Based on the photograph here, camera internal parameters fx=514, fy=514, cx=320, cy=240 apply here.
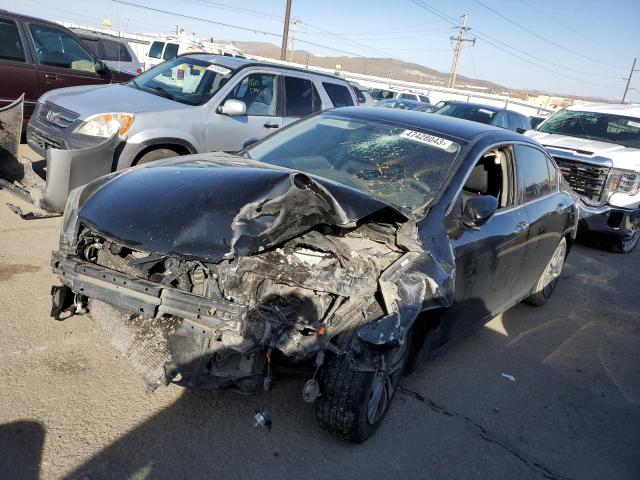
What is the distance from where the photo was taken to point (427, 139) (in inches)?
152

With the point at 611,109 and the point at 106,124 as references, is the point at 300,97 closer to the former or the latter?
the point at 106,124

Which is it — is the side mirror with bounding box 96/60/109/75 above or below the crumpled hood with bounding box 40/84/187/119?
above

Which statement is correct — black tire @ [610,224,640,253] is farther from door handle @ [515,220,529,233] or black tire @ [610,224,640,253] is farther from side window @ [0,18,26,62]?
side window @ [0,18,26,62]

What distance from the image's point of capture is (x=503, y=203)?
410 centimetres

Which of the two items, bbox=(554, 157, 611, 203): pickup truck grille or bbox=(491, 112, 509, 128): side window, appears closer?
bbox=(554, 157, 611, 203): pickup truck grille

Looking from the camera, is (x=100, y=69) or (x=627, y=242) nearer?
(x=627, y=242)

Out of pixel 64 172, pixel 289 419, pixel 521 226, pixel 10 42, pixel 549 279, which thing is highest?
pixel 10 42

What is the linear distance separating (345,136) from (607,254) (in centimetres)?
618

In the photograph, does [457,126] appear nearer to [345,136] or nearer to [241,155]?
[345,136]

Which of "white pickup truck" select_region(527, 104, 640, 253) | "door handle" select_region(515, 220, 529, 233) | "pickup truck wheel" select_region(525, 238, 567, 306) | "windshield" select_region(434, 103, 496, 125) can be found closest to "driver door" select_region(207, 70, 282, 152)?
"door handle" select_region(515, 220, 529, 233)

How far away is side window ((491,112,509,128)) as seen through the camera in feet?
43.7

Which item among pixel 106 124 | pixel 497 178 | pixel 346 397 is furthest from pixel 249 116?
pixel 346 397

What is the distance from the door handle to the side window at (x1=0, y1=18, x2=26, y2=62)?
7.95m

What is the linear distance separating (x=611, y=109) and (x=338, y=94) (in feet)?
17.3
